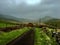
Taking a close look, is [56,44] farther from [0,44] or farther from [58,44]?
[0,44]

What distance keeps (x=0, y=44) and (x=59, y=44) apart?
11.5 metres

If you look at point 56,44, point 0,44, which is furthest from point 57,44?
point 0,44

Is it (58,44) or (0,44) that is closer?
(0,44)

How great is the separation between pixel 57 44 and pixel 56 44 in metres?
0.18

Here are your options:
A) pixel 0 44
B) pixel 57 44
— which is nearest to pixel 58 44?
pixel 57 44

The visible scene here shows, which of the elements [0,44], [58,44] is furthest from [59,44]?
[0,44]

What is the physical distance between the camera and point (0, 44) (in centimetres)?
3181

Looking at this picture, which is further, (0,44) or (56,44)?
(56,44)

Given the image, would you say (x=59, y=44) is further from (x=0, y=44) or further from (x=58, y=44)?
(x=0, y=44)

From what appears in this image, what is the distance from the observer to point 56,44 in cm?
3731

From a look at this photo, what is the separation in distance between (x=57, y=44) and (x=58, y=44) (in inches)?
8.8

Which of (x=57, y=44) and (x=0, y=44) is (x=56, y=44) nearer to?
(x=57, y=44)

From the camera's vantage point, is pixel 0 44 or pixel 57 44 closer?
pixel 0 44

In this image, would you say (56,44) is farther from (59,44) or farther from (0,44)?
(0,44)
